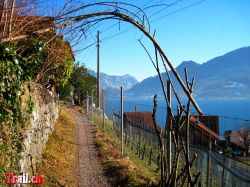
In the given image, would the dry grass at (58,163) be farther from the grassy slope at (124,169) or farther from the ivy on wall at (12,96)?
the ivy on wall at (12,96)

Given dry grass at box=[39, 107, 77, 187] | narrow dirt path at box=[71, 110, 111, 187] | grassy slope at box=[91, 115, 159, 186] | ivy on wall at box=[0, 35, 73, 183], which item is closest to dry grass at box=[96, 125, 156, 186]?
grassy slope at box=[91, 115, 159, 186]

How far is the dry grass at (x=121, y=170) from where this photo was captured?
8.98m

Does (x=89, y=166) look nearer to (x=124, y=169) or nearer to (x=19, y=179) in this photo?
(x=124, y=169)

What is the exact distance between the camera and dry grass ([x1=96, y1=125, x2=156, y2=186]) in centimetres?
898

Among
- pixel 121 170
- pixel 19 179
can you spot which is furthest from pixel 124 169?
pixel 19 179

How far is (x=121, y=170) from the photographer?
9977 millimetres

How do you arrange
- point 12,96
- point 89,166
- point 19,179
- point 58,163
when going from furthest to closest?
point 89,166 → point 58,163 → point 12,96 → point 19,179

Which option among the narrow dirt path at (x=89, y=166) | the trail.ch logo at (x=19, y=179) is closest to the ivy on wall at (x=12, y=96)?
the trail.ch logo at (x=19, y=179)

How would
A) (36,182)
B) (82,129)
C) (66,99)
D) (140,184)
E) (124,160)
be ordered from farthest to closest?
(66,99), (82,129), (124,160), (140,184), (36,182)

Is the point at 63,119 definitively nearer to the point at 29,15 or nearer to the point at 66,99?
the point at 29,15

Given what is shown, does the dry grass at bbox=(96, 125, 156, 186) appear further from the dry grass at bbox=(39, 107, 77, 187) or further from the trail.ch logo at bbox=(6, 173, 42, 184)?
the trail.ch logo at bbox=(6, 173, 42, 184)

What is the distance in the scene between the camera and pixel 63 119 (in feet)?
64.5

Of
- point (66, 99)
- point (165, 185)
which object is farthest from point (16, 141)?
point (66, 99)

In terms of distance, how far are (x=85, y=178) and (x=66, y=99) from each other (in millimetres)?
25898
